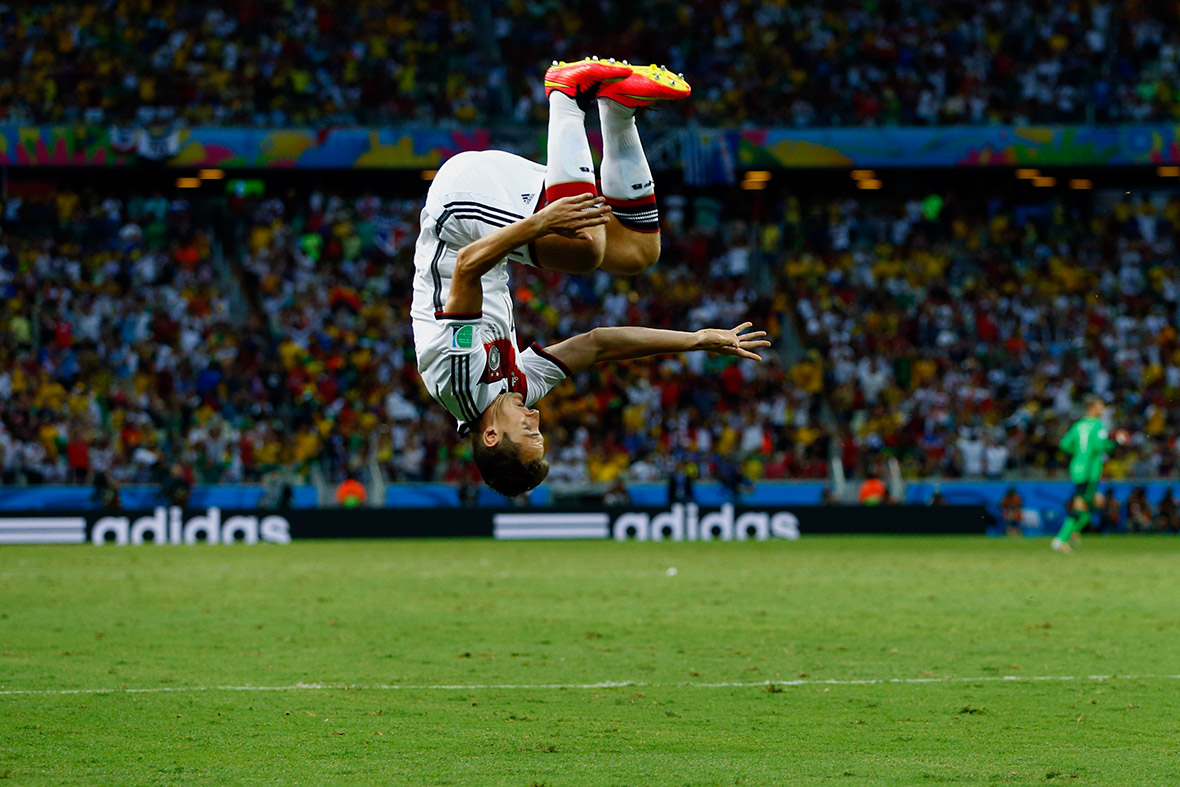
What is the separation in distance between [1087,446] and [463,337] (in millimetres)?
18031

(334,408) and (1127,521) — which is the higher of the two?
(334,408)

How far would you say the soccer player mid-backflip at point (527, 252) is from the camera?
23.4 ft

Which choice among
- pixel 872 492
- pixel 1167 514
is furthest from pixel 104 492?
pixel 1167 514

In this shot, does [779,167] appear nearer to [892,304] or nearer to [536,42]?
[892,304]

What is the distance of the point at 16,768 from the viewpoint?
289 inches

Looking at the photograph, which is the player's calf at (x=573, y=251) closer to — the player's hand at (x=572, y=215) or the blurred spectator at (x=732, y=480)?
the player's hand at (x=572, y=215)

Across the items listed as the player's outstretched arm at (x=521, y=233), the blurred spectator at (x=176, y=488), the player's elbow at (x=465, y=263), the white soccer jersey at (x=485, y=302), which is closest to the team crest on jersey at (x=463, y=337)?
the white soccer jersey at (x=485, y=302)

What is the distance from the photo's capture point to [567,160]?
24.5 feet

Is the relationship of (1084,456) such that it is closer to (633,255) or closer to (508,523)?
(508,523)

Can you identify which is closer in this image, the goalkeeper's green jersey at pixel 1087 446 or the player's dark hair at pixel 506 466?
the player's dark hair at pixel 506 466

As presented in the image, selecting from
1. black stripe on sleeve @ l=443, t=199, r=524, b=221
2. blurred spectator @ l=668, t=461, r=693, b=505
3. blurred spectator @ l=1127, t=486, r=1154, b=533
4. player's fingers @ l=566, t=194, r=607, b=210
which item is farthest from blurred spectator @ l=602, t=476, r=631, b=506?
player's fingers @ l=566, t=194, r=607, b=210

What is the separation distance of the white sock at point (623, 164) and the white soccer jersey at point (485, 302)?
392 mm

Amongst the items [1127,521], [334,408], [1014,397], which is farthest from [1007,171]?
[334,408]

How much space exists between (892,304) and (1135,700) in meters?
22.5
